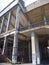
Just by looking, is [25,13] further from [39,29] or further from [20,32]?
[39,29]

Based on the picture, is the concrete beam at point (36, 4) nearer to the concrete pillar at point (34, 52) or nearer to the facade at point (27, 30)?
the facade at point (27, 30)

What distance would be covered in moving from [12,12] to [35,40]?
8060mm

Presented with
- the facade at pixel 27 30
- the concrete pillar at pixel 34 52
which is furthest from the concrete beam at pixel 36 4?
the concrete pillar at pixel 34 52

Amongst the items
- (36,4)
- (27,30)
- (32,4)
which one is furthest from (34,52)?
(32,4)

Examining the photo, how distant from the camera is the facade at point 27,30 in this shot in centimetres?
1889

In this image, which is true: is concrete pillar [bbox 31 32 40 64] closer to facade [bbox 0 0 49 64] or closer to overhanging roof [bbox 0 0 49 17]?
facade [bbox 0 0 49 64]

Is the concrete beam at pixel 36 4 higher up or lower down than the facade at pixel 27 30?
higher up

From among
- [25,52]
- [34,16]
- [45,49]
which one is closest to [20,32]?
[34,16]

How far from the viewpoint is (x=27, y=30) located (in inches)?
756

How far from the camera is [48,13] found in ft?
68.0

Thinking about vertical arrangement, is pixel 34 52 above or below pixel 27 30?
below

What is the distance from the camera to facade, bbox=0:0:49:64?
62.0 ft

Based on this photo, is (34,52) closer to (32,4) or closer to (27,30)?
(27,30)

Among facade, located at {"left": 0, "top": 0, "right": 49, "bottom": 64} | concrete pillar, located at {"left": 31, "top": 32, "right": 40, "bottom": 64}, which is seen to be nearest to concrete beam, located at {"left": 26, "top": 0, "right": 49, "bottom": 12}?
facade, located at {"left": 0, "top": 0, "right": 49, "bottom": 64}
